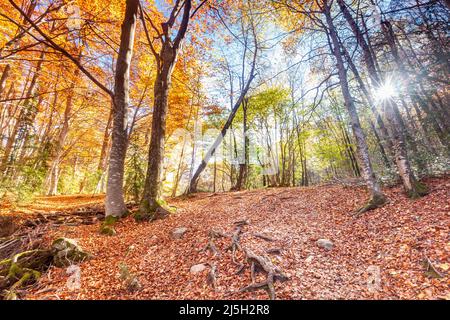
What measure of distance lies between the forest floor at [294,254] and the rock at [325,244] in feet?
0.29

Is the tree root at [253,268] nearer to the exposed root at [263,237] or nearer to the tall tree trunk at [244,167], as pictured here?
the exposed root at [263,237]

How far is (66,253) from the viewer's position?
4.00 meters

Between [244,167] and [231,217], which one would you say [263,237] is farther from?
[244,167]

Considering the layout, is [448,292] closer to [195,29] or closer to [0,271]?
[0,271]

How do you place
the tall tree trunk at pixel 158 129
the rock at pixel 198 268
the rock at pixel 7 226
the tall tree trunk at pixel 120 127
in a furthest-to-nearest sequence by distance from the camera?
the tall tree trunk at pixel 158 129 → the tall tree trunk at pixel 120 127 → the rock at pixel 7 226 → the rock at pixel 198 268

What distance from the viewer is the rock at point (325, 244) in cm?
402

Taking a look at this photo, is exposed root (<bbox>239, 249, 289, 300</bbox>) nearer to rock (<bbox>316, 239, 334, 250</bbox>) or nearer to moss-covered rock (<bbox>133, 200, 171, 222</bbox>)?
rock (<bbox>316, 239, 334, 250</bbox>)

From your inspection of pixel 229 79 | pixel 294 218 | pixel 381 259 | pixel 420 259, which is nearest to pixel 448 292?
pixel 420 259

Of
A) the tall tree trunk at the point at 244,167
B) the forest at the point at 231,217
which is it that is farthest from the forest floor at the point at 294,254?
the tall tree trunk at the point at 244,167

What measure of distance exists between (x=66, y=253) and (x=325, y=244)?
568 centimetres

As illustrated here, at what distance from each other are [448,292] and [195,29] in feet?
47.5

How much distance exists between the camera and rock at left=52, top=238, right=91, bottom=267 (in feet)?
12.7

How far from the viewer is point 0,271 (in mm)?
3416

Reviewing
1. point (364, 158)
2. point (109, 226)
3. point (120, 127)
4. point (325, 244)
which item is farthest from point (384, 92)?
point (109, 226)
